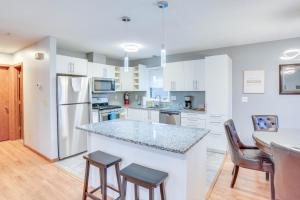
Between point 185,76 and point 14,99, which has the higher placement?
point 185,76

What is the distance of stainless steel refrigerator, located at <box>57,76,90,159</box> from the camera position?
3.57 metres

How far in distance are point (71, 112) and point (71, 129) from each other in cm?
36

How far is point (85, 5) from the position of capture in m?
2.22

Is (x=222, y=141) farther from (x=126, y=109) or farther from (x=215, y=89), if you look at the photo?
(x=126, y=109)

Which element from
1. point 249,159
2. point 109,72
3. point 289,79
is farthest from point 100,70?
point 289,79

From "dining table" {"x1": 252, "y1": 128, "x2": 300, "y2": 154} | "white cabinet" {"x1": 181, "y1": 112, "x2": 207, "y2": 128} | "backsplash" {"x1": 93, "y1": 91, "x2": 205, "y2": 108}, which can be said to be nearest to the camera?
"dining table" {"x1": 252, "y1": 128, "x2": 300, "y2": 154}

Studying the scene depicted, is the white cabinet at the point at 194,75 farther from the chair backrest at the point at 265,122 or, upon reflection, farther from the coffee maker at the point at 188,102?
the chair backrest at the point at 265,122

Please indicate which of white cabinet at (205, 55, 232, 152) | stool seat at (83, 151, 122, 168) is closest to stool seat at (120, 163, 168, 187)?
stool seat at (83, 151, 122, 168)

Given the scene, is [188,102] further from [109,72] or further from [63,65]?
[63,65]

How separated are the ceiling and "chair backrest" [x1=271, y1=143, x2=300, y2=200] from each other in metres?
1.74

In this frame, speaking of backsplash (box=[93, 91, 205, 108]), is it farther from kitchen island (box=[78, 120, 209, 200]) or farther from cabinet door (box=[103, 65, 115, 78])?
kitchen island (box=[78, 120, 209, 200])

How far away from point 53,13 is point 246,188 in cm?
366

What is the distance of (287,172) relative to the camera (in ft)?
5.13

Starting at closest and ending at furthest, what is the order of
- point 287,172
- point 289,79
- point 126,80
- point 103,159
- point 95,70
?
point 287,172 < point 103,159 < point 289,79 < point 95,70 < point 126,80
